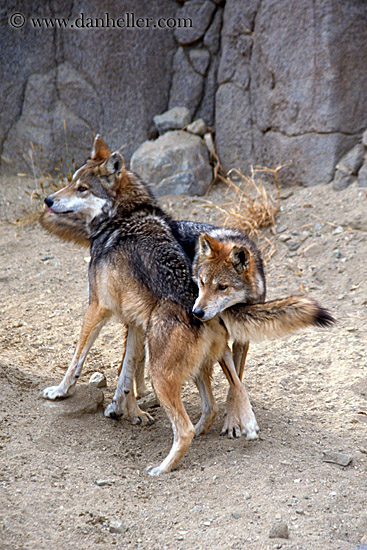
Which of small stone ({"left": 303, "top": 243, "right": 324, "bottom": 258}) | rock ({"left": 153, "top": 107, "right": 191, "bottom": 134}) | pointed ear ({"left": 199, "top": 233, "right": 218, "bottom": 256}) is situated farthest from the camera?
rock ({"left": 153, "top": 107, "right": 191, "bottom": 134})

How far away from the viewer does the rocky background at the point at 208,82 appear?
780cm

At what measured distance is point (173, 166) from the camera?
8867mm

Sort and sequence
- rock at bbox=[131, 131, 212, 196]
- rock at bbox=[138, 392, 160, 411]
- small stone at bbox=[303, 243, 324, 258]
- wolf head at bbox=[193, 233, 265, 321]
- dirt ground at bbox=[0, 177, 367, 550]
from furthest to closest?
rock at bbox=[131, 131, 212, 196]
small stone at bbox=[303, 243, 324, 258]
rock at bbox=[138, 392, 160, 411]
wolf head at bbox=[193, 233, 265, 321]
dirt ground at bbox=[0, 177, 367, 550]

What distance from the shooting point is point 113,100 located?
9391mm

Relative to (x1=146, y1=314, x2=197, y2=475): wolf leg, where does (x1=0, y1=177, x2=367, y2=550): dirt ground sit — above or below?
below

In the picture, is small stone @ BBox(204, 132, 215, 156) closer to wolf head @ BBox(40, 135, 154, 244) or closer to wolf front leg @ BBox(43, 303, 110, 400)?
wolf head @ BBox(40, 135, 154, 244)

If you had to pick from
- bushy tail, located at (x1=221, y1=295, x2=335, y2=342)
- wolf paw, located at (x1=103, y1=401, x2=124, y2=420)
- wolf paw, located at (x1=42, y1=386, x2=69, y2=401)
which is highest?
bushy tail, located at (x1=221, y1=295, x2=335, y2=342)

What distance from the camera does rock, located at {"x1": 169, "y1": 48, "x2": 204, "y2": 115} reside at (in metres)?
9.30

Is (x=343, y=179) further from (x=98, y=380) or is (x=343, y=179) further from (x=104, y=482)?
(x=104, y=482)

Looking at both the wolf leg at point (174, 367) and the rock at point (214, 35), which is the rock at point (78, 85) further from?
the wolf leg at point (174, 367)

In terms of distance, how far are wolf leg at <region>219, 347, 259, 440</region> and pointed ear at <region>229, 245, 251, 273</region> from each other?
0.62 m

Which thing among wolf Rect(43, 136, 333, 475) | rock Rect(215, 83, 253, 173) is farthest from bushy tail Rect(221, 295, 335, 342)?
rock Rect(215, 83, 253, 173)

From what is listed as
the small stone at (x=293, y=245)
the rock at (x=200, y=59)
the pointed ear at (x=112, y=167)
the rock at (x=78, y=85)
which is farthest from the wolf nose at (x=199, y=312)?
the rock at (x=200, y=59)

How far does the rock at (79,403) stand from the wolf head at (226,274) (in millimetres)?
1237
